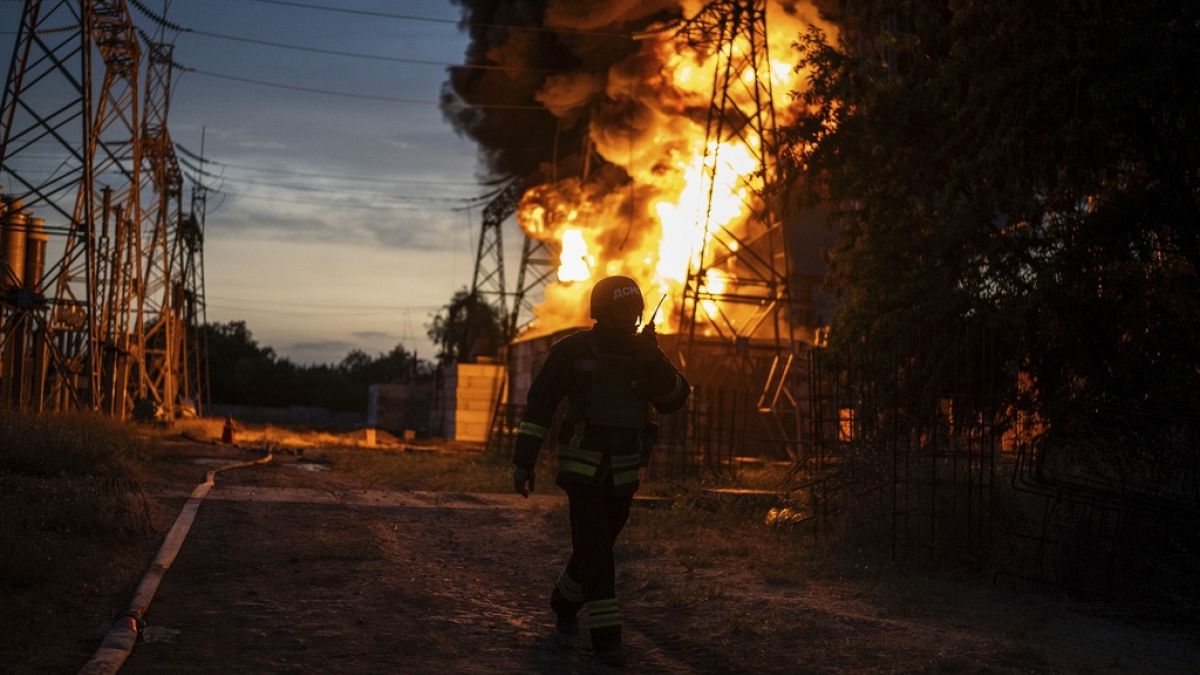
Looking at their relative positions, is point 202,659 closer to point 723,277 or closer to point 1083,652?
point 1083,652

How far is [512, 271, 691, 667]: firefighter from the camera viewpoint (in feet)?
21.2

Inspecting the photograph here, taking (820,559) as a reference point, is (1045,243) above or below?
above

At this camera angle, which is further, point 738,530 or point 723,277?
point 723,277

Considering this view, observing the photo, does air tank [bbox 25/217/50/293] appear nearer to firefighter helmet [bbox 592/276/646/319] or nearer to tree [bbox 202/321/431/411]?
firefighter helmet [bbox 592/276/646/319]

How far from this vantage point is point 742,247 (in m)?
24.9

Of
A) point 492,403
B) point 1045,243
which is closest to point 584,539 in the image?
point 1045,243

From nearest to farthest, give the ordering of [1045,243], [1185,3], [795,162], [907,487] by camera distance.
A: [907,487]
[1185,3]
[1045,243]
[795,162]

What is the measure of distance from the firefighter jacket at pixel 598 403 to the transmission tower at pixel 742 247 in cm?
1358

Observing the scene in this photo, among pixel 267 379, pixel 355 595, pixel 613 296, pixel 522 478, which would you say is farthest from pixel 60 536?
pixel 267 379

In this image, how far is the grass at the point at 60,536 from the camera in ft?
19.4

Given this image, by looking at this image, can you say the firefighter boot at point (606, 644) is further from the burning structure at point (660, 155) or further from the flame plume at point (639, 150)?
the flame plume at point (639, 150)

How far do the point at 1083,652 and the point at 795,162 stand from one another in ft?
29.3

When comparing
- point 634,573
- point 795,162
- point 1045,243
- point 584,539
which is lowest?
point 634,573

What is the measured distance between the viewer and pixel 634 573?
922cm
